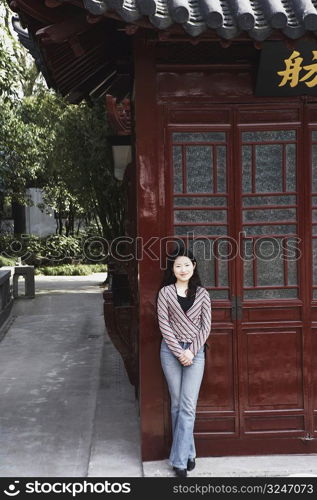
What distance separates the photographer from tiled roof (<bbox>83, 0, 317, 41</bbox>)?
3838mm

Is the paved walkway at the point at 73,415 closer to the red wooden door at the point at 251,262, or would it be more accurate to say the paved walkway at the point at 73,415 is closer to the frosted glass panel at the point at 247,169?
the red wooden door at the point at 251,262

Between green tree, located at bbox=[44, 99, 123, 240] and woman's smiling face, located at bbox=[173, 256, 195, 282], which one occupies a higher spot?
green tree, located at bbox=[44, 99, 123, 240]

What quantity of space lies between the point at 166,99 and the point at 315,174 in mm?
1286

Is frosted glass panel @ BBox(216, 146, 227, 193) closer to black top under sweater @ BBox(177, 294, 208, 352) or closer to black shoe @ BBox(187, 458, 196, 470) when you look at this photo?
black top under sweater @ BBox(177, 294, 208, 352)

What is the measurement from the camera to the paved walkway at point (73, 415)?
492 cm

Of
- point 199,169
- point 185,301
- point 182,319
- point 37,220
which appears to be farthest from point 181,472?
point 37,220

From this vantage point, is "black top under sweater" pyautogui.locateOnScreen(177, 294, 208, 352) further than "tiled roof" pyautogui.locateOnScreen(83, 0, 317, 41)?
Yes

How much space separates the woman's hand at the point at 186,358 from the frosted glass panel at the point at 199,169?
1.24 metres

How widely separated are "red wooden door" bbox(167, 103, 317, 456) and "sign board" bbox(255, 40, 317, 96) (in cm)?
17

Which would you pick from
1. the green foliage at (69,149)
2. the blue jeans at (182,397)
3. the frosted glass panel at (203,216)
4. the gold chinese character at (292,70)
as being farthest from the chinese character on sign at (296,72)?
the green foliage at (69,149)

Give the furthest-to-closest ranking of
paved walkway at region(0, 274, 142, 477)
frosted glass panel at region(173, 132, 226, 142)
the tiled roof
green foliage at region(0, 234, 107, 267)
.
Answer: green foliage at region(0, 234, 107, 267) < paved walkway at region(0, 274, 142, 477) < frosted glass panel at region(173, 132, 226, 142) < the tiled roof

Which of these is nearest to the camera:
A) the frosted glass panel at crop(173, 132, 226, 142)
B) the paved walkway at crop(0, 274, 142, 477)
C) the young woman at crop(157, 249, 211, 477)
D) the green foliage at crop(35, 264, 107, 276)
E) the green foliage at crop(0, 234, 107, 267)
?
the young woman at crop(157, 249, 211, 477)

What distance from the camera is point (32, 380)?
8328 millimetres

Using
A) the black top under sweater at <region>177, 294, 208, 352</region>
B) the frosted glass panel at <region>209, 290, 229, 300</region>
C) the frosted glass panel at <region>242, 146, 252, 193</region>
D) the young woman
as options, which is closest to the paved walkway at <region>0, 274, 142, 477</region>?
the young woman
